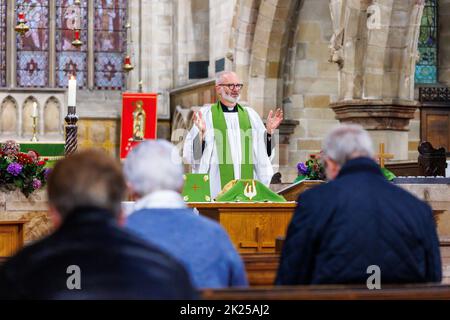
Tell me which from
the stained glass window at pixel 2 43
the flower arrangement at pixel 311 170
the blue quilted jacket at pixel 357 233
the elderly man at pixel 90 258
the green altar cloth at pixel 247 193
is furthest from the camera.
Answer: the stained glass window at pixel 2 43

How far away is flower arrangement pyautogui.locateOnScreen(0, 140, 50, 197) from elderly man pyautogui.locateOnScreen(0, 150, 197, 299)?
7.62m

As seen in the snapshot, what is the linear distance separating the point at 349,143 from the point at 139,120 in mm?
16825

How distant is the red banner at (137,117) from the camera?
2133 centimetres

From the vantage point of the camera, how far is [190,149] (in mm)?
11008

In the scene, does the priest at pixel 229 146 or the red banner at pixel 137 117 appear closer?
the priest at pixel 229 146

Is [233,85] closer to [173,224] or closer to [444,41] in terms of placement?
[173,224]

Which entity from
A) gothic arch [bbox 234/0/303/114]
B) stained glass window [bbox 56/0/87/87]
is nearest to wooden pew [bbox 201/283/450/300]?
gothic arch [bbox 234/0/303/114]

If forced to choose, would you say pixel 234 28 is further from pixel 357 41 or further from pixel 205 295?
pixel 205 295

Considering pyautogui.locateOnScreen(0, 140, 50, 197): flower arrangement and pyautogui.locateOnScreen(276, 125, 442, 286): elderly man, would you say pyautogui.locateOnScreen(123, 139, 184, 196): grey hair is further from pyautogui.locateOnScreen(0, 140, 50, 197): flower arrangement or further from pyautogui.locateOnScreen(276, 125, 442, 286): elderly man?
pyautogui.locateOnScreen(0, 140, 50, 197): flower arrangement

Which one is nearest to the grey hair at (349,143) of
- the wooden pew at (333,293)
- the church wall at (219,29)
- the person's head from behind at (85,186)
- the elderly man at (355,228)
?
the elderly man at (355,228)

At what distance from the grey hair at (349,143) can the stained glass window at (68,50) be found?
61.0 ft

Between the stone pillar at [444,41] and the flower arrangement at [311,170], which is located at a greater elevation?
the stone pillar at [444,41]

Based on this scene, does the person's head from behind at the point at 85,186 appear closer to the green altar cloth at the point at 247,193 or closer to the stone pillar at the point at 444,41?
the green altar cloth at the point at 247,193

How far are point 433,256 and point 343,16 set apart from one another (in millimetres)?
10779
